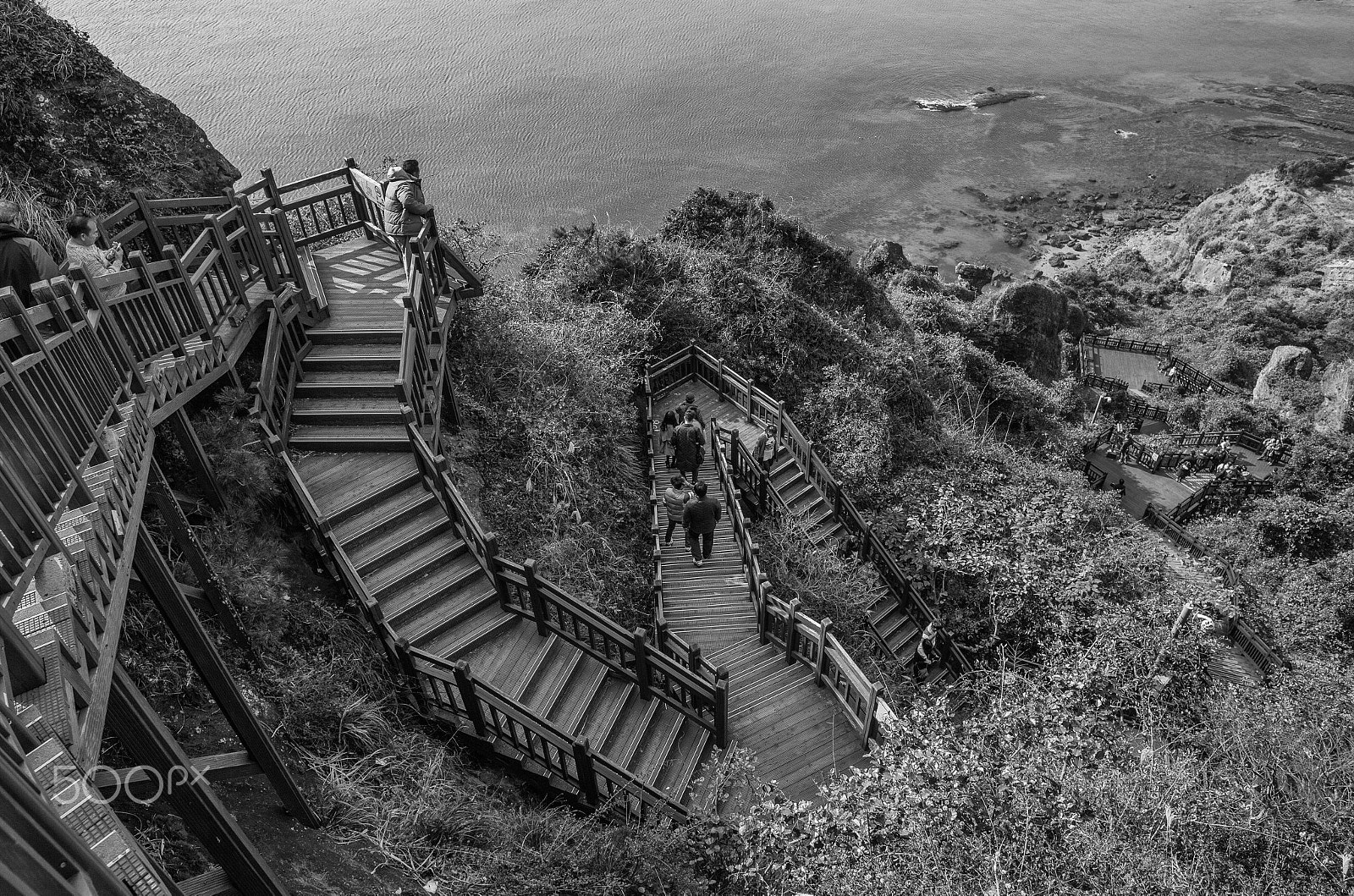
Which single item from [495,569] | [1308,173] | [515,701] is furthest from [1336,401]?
[515,701]

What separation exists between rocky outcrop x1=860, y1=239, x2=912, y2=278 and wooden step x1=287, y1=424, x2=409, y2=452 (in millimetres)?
30005

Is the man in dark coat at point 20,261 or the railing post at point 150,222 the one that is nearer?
the man in dark coat at point 20,261

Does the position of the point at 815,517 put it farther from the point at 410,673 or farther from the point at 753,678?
the point at 410,673

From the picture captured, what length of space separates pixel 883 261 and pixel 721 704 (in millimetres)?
32787

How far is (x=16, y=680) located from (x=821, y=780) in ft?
28.7

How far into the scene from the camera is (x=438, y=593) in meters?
9.85

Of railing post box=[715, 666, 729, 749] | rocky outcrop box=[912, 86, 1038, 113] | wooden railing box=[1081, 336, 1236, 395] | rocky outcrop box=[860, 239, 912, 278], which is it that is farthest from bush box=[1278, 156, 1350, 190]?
railing post box=[715, 666, 729, 749]

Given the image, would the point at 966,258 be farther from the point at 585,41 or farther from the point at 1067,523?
the point at 1067,523

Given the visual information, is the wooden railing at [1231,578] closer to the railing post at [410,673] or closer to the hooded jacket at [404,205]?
the railing post at [410,673]

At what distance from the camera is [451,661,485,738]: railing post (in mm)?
8258

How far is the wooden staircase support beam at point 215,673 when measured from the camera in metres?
5.90

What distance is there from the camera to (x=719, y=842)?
8.31 m

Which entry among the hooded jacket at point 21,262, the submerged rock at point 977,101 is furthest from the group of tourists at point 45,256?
the submerged rock at point 977,101

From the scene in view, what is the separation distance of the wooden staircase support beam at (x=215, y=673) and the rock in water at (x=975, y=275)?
150 ft
